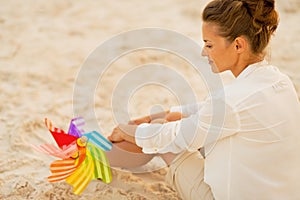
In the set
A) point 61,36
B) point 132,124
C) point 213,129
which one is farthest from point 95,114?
point 213,129

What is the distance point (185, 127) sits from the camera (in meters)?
1.43

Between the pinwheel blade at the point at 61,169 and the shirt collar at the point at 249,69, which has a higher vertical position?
the shirt collar at the point at 249,69

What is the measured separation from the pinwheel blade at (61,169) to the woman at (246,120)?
0.38 metres

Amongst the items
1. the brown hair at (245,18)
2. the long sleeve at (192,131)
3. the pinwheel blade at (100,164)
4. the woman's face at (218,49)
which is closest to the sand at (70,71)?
the pinwheel blade at (100,164)

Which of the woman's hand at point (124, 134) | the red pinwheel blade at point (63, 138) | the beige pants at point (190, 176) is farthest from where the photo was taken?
the red pinwheel blade at point (63, 138)

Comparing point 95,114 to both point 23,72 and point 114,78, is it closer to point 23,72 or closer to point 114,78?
point 114,78

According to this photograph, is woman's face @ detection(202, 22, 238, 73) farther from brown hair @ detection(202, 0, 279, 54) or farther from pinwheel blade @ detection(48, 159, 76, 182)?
pinwheel blade @ detection(48, 159, 76, 182)

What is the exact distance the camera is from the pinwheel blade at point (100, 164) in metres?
1.70

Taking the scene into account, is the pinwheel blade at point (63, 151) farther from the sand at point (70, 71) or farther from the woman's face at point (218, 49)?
the woman's face at point (218, 49)

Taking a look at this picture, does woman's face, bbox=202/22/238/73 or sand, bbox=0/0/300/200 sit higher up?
woman's face, bbox=202/22/238/73

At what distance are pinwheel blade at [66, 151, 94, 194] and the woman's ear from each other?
2.03 ft

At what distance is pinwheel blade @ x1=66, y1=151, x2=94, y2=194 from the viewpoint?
166 cm

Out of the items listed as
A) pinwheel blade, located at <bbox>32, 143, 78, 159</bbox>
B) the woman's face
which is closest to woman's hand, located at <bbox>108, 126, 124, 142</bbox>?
pinwheel blade, located at <bbox>32, 143, 78, 159</bbox>

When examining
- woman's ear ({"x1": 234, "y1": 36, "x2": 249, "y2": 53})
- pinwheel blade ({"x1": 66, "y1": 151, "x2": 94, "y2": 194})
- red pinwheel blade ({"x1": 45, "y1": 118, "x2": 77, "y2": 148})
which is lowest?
pinwheel blade ({"x1": 66, "y1": 151, "x2": 94, "y2": 194})
